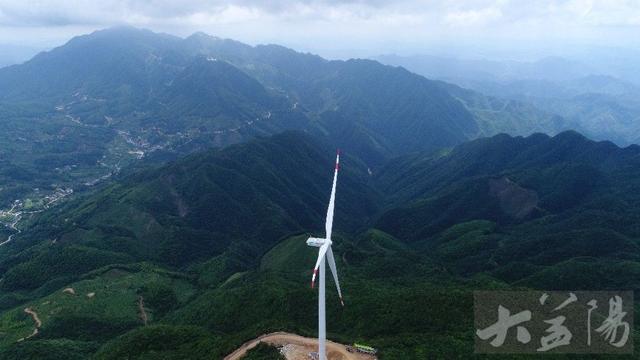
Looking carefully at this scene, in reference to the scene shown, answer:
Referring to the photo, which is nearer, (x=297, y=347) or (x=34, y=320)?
(x=297, y=347)

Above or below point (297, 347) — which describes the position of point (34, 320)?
below

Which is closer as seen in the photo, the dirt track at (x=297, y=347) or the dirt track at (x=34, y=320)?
the dirt track at (x=297, y=347)

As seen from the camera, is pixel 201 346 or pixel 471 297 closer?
pixel 201 346

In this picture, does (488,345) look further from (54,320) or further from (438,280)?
(54,320)

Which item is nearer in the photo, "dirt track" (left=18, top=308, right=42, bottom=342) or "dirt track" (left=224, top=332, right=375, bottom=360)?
"dirt track" (left=224, top=332, right=375, bottom=360)

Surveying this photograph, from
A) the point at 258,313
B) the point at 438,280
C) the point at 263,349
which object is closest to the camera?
the point at 263,349

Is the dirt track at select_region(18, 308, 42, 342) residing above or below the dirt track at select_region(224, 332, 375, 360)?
below

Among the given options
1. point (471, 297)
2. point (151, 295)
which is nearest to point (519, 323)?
point (471, 297)

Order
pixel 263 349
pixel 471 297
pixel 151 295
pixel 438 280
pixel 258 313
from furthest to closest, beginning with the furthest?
pixel 151 295, pixel 438 280, pixel 258 313, pixel 471 297, pixel 263 349
